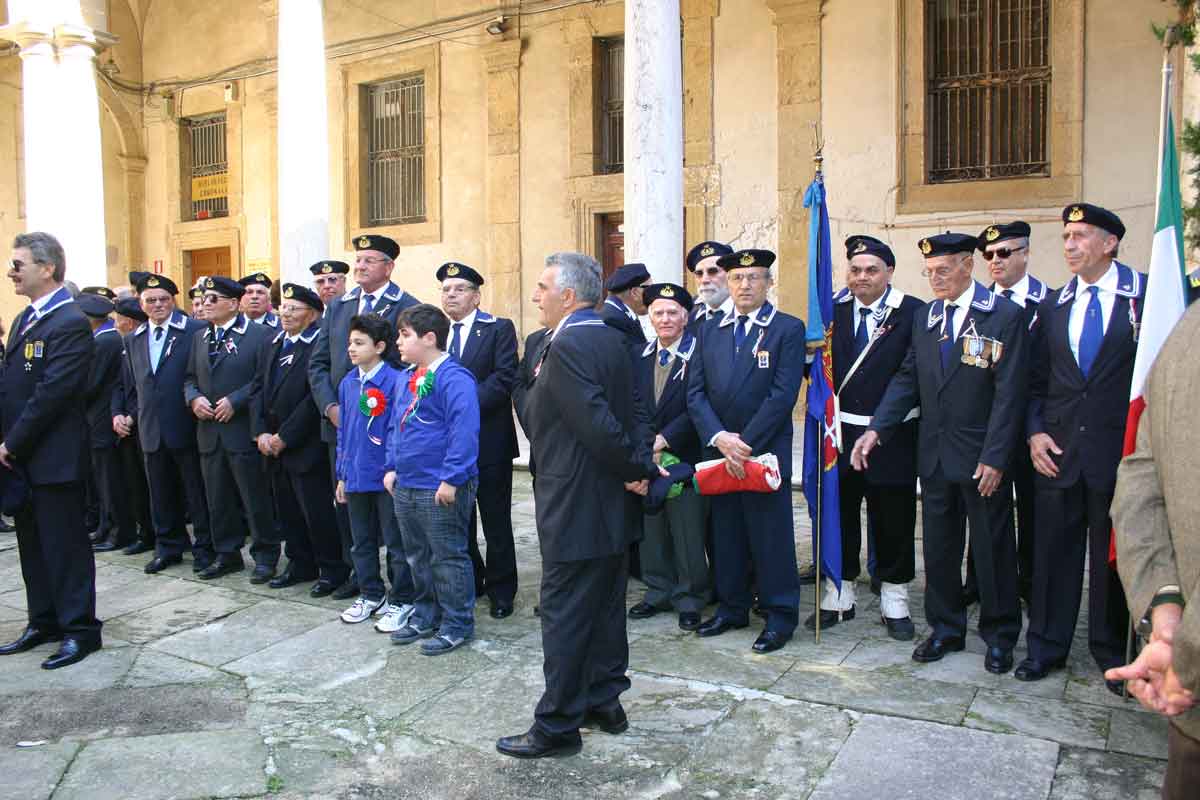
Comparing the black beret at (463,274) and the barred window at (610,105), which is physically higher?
the barred window at (610,105)

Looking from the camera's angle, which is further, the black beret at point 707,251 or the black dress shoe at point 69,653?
the black beret at point 707,251

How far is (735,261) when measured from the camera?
500 centimetres

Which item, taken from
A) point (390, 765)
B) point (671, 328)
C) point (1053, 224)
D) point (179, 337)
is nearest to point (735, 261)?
point (671, 328)

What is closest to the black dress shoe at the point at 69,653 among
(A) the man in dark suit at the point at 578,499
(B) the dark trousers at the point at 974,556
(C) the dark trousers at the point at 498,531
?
(C) the dark trousers at the point at 498,531

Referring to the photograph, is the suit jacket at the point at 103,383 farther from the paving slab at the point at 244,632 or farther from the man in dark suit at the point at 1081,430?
the man in dark suit at the point at 1081,430

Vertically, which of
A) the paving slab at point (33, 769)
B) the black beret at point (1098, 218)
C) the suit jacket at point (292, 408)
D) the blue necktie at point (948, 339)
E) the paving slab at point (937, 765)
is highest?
the black beret at point (1098, 218)

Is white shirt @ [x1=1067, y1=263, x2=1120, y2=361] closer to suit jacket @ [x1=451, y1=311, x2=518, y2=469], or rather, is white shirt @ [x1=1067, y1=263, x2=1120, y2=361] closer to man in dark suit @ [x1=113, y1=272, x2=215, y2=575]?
suit jacket @ [x1=451, y1=311, x2=518, y2=469]

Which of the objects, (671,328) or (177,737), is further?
(671,328)

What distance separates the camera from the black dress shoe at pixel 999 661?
441cm

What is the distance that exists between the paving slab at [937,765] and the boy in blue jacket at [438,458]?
2108mm

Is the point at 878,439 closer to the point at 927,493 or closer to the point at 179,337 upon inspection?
the point at 927,493

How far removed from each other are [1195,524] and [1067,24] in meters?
10.5

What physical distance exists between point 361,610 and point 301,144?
676 centimetres

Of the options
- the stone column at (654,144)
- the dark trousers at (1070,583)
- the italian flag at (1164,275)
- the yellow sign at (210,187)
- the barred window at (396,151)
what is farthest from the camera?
the yellow sign at (210,187)
